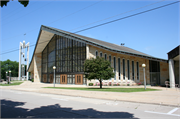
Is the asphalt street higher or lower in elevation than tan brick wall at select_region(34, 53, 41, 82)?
lower

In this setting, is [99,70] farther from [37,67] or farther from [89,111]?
[37,67]

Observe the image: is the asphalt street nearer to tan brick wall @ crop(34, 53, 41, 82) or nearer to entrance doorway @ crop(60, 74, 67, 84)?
entrance doorway @ crop(60, 74, 67, 84)

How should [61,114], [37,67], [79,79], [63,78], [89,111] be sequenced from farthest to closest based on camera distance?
1. [37,67]
2. [63,78]
3. [79,79]
4. [89,111]
5. [61,114]

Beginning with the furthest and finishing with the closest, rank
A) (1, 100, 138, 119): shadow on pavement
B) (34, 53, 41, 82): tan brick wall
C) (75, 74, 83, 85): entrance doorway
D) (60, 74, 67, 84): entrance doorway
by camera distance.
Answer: (34, 53, 41, 82): tan brick wall, (60, 74, 67, 84): entrance doorway, (75, 74, 83, 85): entrance doorway, (1, 100, 138, 119): shadow on pavement

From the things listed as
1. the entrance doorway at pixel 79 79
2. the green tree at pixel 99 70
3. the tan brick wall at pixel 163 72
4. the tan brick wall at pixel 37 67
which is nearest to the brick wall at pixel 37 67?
the tan brick wall at pixel 37 67

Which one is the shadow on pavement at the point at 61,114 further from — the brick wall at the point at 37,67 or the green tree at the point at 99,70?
the brick wall at the point at 37,67

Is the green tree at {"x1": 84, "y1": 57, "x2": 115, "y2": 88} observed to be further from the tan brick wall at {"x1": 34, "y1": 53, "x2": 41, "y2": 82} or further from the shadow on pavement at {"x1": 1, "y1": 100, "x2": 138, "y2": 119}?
the tan brick wall at {"x1": 34, "y1": 53, "x2": 41, "y2": 82}

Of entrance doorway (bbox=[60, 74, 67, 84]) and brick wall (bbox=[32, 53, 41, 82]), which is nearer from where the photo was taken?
entrance doorway (bbox=[60, 74, 67, 84])

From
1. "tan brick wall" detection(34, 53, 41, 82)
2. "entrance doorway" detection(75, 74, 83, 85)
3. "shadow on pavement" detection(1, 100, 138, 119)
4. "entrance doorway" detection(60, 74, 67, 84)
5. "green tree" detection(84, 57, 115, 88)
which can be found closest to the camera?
"shadow on pavement" detection(1, 100, 138, 119)

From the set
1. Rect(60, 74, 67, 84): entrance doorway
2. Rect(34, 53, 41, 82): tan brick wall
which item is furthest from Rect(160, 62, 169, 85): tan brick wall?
Rect(34, 53, 41, 82): tan brick wall

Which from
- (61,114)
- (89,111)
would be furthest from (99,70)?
(61,114)

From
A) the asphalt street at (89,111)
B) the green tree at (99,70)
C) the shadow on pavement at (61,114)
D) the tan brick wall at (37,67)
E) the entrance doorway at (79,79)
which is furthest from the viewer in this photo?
the tan brick wall at (37,67)

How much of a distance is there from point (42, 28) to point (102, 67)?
825 inches

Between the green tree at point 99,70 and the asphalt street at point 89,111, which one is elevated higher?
the green tree at point 99,70
